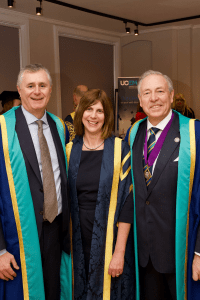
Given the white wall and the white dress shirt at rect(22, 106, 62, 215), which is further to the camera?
the white wall

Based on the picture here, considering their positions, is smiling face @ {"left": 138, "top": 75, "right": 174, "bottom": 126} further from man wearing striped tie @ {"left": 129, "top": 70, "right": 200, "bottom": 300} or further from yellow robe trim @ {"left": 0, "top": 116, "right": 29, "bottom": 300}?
yellow robe trim @ {"left": 0, "top": 116, "right": 29, "bottom": 300}

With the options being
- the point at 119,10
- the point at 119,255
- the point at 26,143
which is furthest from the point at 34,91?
the point at 119,10

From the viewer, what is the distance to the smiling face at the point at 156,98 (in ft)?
6.04

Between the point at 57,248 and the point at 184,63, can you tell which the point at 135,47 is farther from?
the point at 57,248

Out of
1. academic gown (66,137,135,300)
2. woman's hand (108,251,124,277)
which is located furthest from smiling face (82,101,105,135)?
woman's hand (108,251,124,277)

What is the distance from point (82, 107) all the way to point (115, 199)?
61cm

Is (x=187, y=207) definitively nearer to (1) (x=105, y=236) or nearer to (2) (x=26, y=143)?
(1) (x=105, y=236)

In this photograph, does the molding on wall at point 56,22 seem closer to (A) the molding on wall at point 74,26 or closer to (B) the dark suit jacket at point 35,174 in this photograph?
(A) the molding on wall at point 74,26

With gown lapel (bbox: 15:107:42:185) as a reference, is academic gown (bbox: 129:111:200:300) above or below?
below

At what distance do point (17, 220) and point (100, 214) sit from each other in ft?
1.59

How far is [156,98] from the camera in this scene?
6.04ft

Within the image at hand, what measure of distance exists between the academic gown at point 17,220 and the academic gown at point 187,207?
0.82m

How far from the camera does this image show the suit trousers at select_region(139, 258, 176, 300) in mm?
1845

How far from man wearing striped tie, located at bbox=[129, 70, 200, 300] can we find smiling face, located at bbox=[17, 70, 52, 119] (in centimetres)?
63
